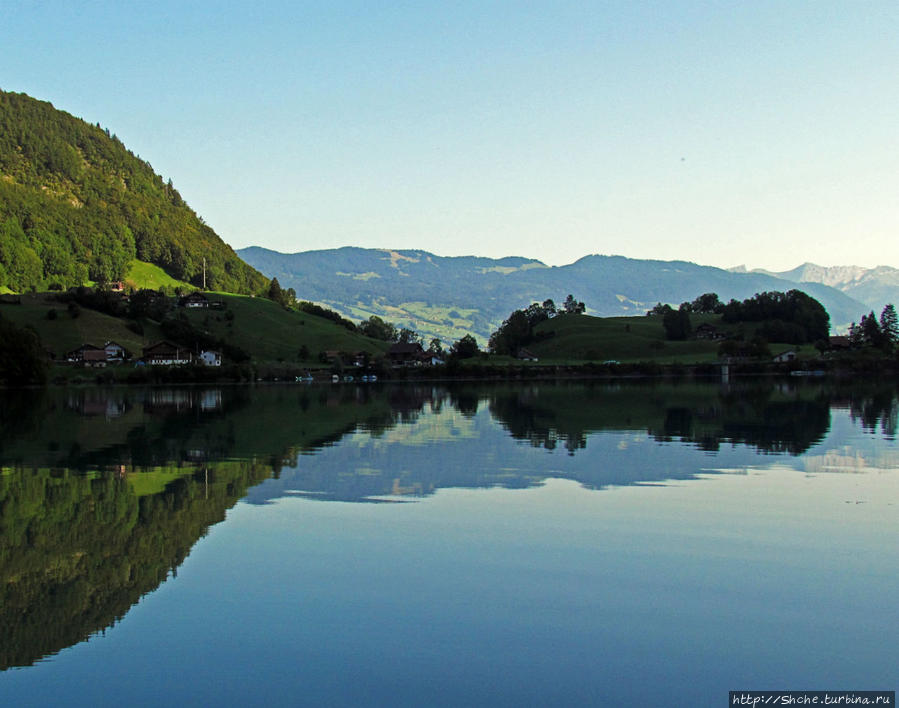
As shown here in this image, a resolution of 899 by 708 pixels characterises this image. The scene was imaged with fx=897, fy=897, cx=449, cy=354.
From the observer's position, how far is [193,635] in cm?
1400

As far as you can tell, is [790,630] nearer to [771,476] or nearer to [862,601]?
[862,601]

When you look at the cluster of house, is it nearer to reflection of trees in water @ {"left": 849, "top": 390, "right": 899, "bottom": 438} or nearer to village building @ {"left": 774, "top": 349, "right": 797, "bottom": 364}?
reflection of trees in water @ {"left": 849, "top": 390, "right": 899, "bottom": 438}

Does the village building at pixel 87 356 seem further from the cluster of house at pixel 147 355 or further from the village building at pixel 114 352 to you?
the village building at pixel 114 352

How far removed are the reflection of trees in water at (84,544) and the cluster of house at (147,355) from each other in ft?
413

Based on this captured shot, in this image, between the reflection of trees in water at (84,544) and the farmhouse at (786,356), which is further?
the farmhouse at (786,356)

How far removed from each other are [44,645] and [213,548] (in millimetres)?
6172

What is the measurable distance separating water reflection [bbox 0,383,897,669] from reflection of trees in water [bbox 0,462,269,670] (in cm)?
5

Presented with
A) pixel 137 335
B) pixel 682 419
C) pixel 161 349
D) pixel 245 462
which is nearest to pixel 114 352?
pixel 161 349

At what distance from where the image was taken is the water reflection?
17312 millimetres

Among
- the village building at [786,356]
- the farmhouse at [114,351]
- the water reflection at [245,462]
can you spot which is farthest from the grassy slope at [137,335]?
the water reflection at [245,462]

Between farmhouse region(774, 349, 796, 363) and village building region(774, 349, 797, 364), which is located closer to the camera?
village building region(774, 349, 797, 364)

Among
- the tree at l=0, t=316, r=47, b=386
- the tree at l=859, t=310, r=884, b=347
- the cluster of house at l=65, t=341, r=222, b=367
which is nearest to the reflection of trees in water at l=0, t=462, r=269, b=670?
the tree at l=0, t=316, r=47, b=386

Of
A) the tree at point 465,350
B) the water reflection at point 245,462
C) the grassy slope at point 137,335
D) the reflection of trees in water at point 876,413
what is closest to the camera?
the water reflection at point 245,462

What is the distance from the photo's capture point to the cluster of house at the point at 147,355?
503 feet
